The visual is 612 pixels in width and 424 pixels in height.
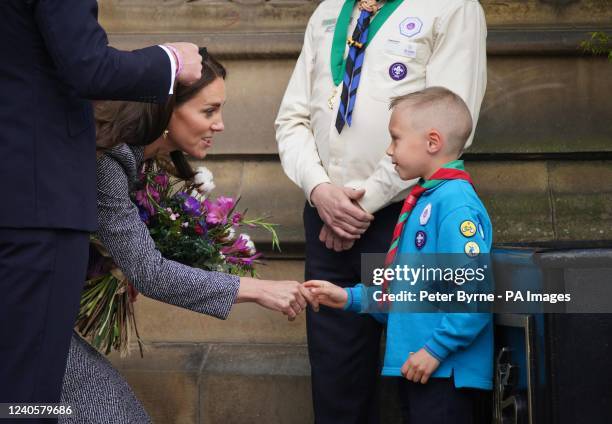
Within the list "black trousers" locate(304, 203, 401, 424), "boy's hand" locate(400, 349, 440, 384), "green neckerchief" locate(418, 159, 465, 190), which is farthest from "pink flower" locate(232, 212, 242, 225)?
"boy's hand" locate(400, 349, 440, 384)

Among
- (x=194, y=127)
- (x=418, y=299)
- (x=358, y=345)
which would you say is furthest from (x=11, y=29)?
(x=358, y=345)

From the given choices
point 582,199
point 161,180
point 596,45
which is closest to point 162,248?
point 161,180

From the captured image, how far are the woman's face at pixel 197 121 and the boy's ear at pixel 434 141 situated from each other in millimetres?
686

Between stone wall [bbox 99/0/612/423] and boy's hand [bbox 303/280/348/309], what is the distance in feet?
4.36

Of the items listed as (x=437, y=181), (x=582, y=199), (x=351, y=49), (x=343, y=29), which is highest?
(x=343, y=29)

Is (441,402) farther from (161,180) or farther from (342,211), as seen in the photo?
(161,180)

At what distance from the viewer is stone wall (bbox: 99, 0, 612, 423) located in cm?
481

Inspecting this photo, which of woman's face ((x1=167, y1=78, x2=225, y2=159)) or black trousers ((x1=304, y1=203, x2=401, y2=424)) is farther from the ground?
woman's face ((x1=167, y1=78, x2=225, y2=159))

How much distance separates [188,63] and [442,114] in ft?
3.37

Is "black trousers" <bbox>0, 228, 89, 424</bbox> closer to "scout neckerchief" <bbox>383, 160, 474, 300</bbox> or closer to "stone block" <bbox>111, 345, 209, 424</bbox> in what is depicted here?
"scout neckerchief" <bbox>383, 160, 474, 300</bbox>

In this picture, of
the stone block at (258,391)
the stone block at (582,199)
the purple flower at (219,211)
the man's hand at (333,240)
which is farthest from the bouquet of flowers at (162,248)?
the stone block at (582,199)

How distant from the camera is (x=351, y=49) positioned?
3.93 m

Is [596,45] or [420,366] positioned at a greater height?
[596,45]

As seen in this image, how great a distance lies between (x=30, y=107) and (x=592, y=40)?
10.0 feet
